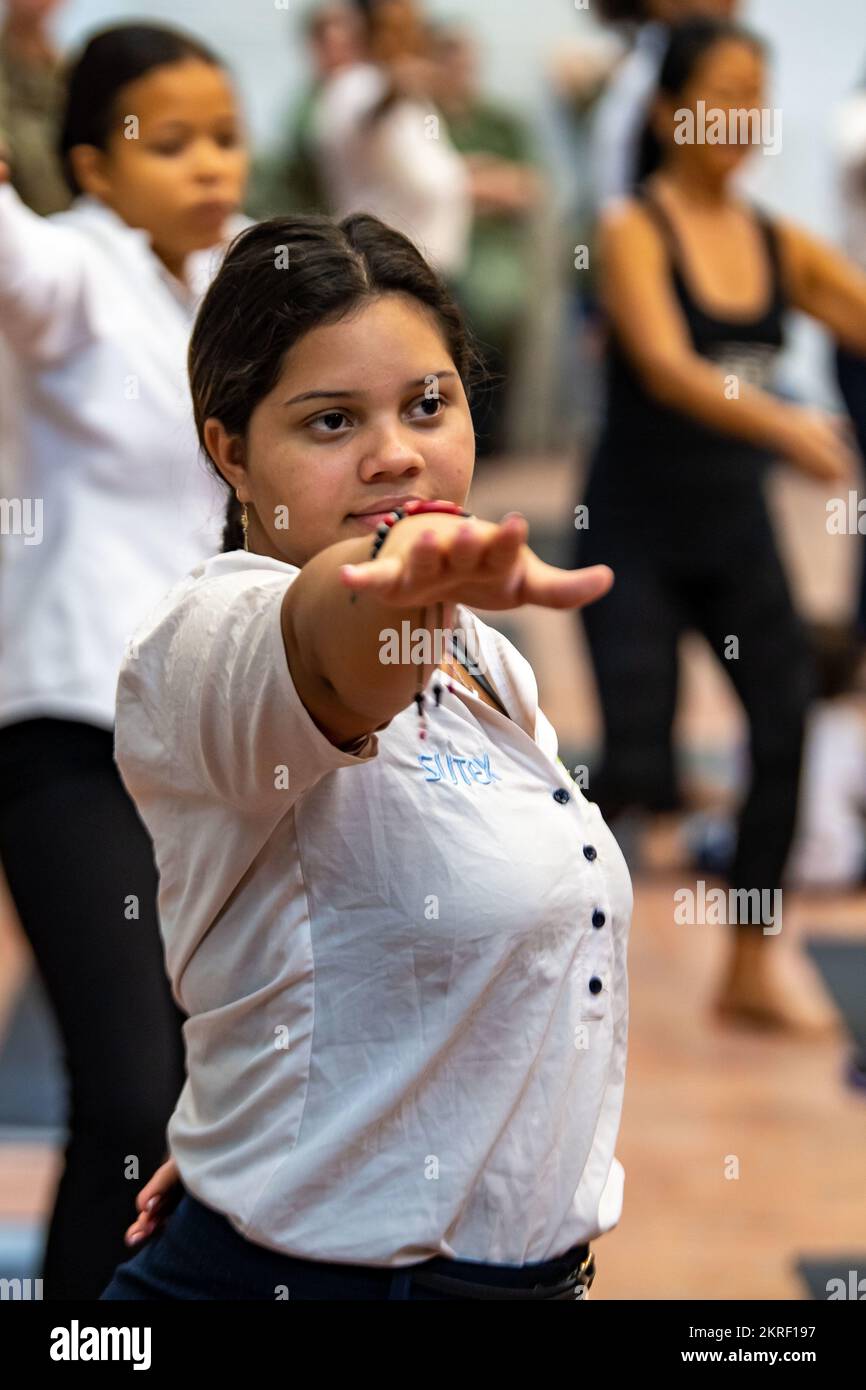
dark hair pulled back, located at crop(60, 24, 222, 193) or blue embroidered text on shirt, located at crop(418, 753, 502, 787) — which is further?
dark hair pulled back, located at crop(60, 24, 222, 193)

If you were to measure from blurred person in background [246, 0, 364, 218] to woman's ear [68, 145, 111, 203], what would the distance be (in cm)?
481

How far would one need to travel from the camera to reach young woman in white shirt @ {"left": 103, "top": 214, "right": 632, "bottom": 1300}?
1.35 m

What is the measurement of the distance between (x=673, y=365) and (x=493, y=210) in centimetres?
561

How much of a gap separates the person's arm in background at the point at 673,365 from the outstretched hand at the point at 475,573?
265 centimetres

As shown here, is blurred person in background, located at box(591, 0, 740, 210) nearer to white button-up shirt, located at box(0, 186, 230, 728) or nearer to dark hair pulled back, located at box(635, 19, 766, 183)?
dark hair pulled back, located at box(635, 19, 766, 183)

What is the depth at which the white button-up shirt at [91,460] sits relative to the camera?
2.27 meters

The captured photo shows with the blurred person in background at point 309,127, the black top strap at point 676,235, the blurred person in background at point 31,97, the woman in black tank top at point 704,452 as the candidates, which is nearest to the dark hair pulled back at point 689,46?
the woman in black tank top at point 704,452

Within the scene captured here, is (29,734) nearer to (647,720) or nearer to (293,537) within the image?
(293,537)

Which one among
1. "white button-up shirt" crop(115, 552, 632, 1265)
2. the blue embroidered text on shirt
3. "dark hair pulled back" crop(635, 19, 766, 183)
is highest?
"dark hair pulled back" crop(635, 19, 766, 183)

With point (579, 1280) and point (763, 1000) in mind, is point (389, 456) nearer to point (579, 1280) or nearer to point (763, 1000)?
point (579, 1280)

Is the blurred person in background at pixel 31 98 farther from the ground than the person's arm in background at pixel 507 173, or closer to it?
closer to it

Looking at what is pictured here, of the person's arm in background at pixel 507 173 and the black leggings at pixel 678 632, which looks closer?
the black leggings at pixel 678 632

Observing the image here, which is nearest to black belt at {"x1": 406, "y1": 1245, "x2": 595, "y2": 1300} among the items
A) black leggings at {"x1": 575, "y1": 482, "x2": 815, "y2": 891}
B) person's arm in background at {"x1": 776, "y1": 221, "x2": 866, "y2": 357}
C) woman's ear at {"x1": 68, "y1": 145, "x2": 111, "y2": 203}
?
woman's ear at {"x1": 68, "y1": 145, "x2": 111, "y2": 203}

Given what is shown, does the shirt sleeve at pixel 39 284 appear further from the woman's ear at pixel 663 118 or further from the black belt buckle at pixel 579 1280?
the woman's ear at pixel 663 118
